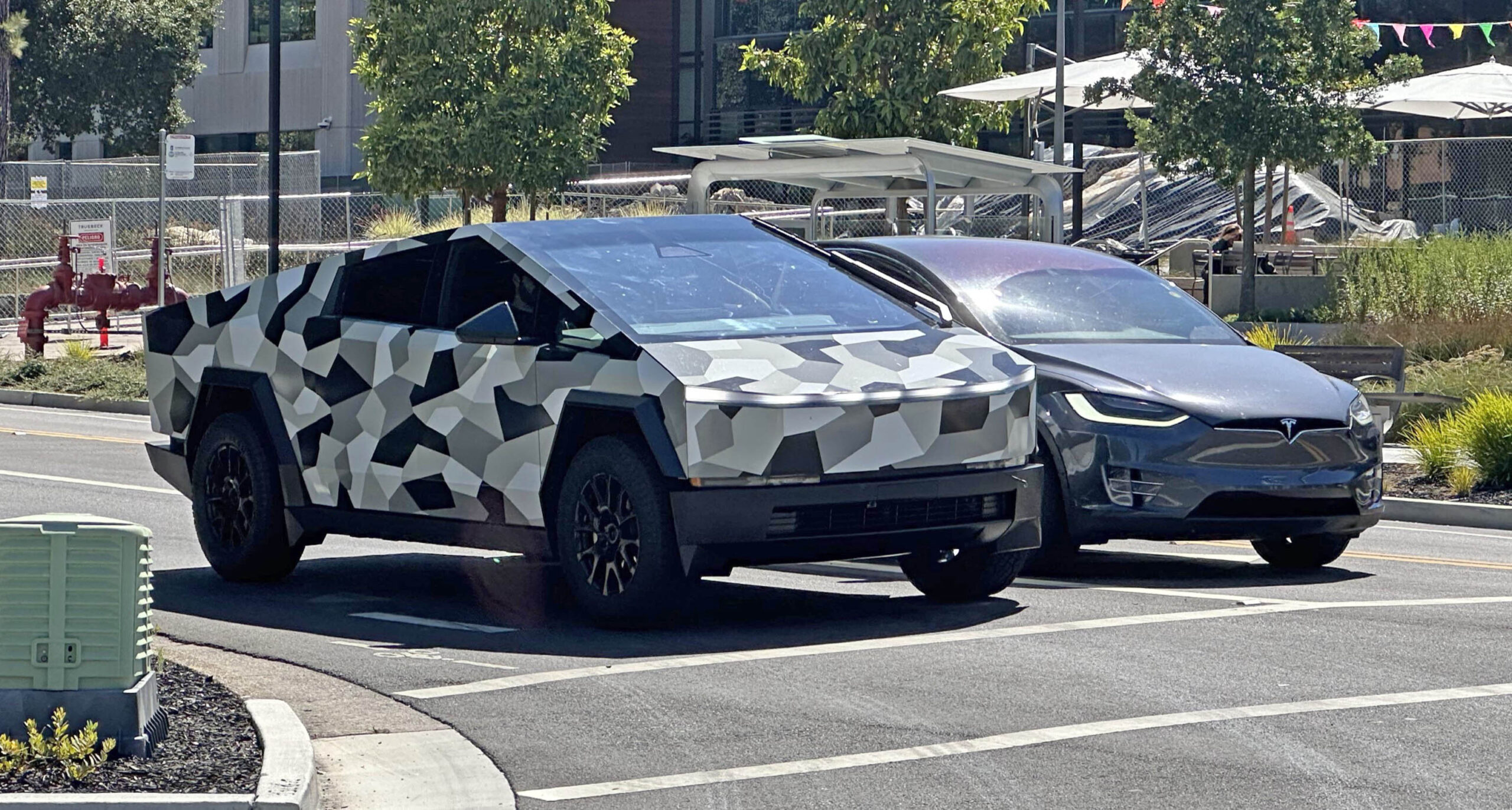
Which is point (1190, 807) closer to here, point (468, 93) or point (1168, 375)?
point (1168, 375)

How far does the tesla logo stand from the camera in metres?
10.1

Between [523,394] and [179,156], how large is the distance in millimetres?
19176

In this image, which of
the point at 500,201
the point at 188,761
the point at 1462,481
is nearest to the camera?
the point at 188,761

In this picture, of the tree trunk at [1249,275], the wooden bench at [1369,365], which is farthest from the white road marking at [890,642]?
the tree trunk at [1249,275]

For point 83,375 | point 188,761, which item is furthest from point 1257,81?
point 188,761

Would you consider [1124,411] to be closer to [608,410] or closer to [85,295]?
[608,410]

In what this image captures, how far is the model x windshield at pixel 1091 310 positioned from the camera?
1088 centimetres

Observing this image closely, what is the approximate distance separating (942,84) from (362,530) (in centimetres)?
2176

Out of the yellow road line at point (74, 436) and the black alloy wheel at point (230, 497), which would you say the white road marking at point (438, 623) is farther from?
the yellow road line at point (74, 436)

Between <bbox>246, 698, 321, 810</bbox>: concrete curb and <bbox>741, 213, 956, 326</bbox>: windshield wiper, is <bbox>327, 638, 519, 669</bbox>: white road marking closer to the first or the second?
<bbox>246, 698, 321, 810</bbox>: concrete curb

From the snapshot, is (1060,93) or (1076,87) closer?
(1076,87)

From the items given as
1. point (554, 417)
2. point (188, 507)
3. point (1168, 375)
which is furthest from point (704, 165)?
point (554, 417)

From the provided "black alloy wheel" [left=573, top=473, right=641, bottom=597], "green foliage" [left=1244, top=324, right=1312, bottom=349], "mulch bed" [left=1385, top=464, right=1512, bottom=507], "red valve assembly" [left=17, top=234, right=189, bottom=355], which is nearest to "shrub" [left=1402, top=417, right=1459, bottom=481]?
"mulch bed" [left=1385, top=464, right=1512, bottom=507]

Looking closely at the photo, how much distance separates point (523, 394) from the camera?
893cm
